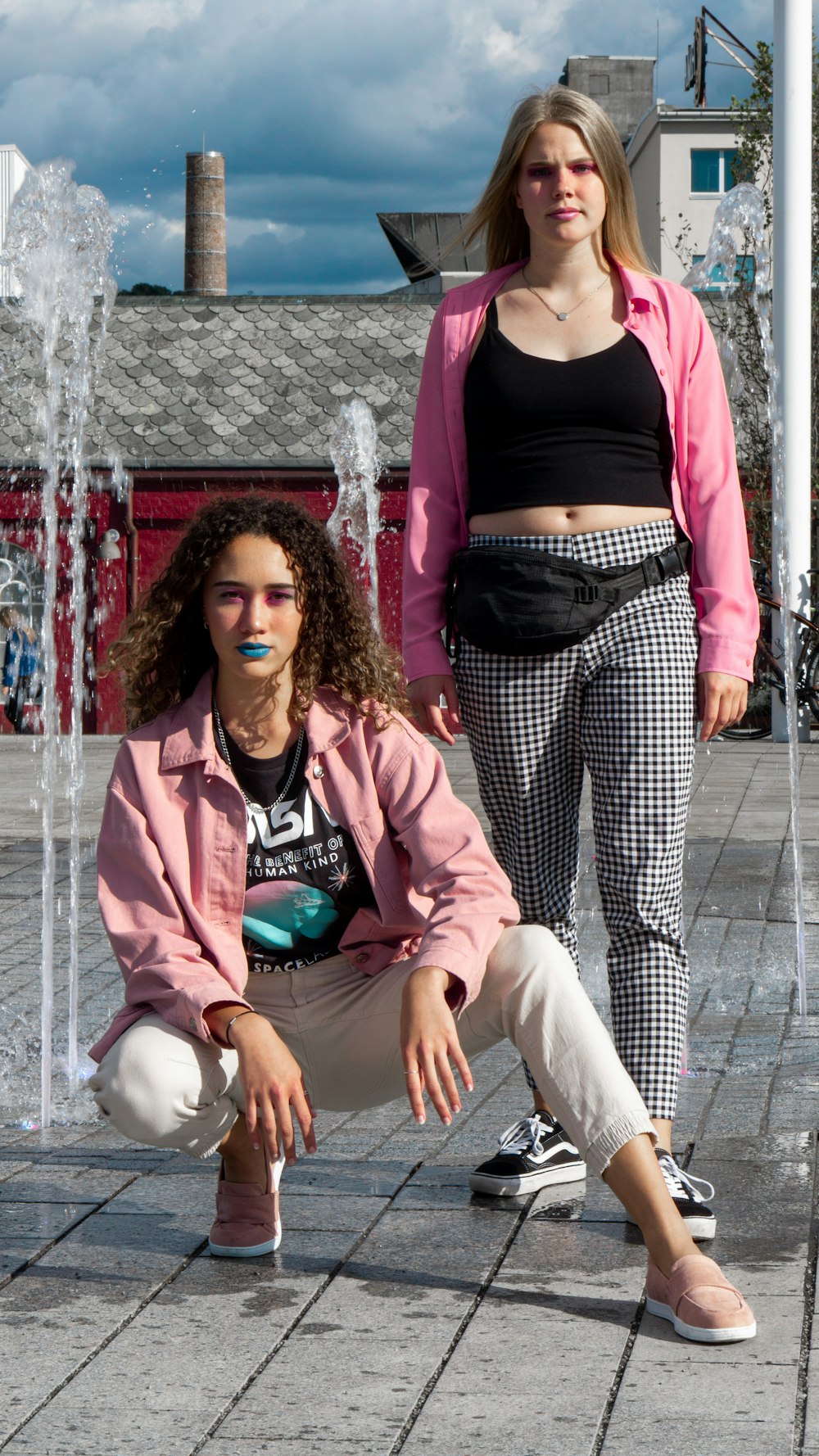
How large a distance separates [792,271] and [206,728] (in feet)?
38.1

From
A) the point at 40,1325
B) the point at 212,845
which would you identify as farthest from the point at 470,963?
the point at 40,1325

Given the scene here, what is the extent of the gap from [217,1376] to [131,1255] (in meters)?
0.58

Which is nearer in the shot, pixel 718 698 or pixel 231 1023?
pixel 231 1023

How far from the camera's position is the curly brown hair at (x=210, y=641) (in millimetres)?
3145

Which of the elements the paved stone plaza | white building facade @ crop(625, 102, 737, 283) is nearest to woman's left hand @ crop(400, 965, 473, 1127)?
the paved stone plaza

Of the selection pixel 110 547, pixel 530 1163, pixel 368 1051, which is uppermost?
pixel 110 547

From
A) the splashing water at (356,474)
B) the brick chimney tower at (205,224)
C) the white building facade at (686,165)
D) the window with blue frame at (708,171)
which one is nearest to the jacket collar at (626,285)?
the splashing water at (356,474)

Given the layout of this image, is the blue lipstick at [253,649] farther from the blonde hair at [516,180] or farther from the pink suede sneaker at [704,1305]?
the pink suede sneaker at [704,1305]

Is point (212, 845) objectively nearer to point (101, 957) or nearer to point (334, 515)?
point (101, 957)

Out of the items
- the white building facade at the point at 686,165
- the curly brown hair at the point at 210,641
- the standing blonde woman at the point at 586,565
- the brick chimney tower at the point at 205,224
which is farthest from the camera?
the white building facade at the point at 686,165

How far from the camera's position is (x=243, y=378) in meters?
20.5

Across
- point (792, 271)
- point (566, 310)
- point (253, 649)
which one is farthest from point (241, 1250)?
point (792, 271)

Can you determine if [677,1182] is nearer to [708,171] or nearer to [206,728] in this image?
[206,728]

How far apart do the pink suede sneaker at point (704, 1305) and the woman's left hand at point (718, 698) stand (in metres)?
1.01
